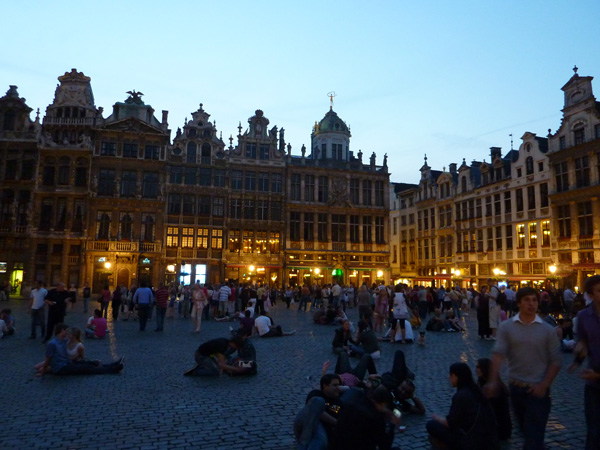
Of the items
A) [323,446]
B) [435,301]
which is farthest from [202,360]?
[435,301]

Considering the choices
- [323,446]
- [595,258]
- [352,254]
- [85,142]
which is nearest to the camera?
[323,446]

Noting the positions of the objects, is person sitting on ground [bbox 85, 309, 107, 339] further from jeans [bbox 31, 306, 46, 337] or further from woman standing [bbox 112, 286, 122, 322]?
woman standing [bbox 112, 286, 122, 322]

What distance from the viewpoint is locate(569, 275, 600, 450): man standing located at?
4398 mm

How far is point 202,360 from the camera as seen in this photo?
992cm

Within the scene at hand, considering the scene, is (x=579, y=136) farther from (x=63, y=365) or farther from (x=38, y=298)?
(x=63, y=365)

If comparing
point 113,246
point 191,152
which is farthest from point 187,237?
point 191,152

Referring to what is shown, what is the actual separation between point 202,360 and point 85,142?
4022cm

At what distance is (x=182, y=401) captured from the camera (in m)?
7.83

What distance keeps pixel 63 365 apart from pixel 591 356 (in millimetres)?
9654

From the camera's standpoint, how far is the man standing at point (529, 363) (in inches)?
171

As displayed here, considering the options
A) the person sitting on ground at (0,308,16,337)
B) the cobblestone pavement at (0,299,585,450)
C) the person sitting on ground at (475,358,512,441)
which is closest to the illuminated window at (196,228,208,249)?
the person sitting on ground at (0,308,16,337)

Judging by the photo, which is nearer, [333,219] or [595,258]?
[595,258]

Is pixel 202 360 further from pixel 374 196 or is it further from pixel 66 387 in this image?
pixel 374 196

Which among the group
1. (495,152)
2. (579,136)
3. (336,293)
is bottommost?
(336,293)
